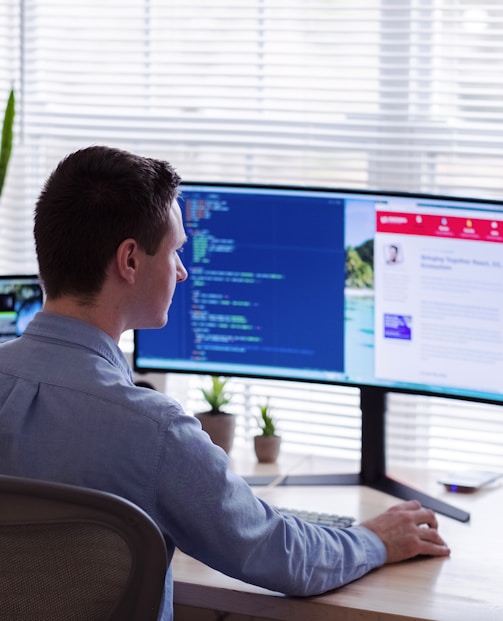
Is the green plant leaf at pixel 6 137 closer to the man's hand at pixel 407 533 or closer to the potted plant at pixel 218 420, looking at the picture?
the potted plant at pixel 218 420

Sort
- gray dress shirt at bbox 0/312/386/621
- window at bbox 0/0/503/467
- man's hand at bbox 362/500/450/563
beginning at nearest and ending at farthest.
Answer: gray dress shirt at bbox 0/312/386/621
man's hand at bbox 362/500/450/563
window at bbox 0/0/503/467

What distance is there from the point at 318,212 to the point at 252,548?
2.62ft

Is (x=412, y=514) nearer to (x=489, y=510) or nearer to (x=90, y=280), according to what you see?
(x=489, y=510)

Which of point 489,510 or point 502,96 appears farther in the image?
point 502,96

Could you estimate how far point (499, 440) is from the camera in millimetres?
2510

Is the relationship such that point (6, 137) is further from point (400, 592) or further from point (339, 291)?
point (400, 592)

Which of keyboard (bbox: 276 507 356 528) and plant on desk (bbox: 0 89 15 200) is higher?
plant on desk (bbox: 0 89 15 200)

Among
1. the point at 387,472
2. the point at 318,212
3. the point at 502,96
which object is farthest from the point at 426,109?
the point at 387,472

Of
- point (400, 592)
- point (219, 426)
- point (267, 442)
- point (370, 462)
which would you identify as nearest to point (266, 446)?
point (267, 442)

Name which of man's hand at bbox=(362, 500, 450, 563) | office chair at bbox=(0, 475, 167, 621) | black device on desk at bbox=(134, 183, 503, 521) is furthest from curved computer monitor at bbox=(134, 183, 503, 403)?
office chair at bbox=(0, 475, 167, 621)

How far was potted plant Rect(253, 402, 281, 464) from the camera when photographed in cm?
225

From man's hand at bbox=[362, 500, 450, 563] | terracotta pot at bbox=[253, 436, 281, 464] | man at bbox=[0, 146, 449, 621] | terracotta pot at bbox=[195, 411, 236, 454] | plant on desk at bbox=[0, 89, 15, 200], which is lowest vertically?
man's hand at bbox=[362, 500, 450, 563]

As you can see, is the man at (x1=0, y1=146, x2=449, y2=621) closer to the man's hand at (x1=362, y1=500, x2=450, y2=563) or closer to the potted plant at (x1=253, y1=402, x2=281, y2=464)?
the man's hand at (x1=362, y1=500, x2=450, y2=563)

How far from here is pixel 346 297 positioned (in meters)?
2.03
